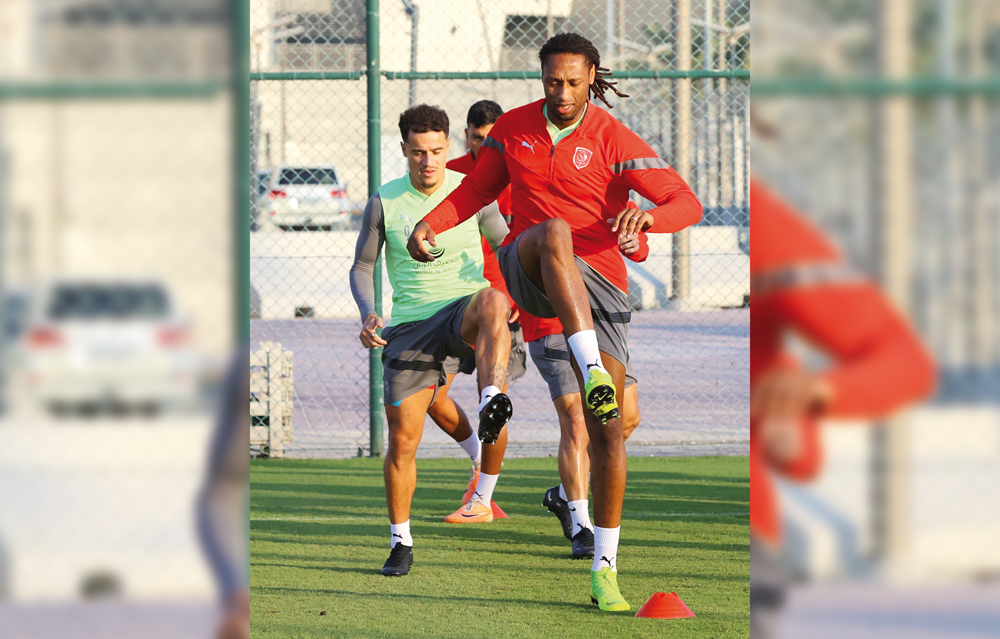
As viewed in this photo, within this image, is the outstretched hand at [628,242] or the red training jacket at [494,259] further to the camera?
the red training jacket at [494,259]

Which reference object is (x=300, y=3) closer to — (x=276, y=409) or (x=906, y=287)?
(x=276, y=409)

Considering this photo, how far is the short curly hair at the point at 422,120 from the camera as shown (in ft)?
14.3

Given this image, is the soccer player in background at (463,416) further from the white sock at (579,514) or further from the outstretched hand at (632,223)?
the outstretched hand at (632,223)

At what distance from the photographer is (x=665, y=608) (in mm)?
3338

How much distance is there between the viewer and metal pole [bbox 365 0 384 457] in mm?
7090

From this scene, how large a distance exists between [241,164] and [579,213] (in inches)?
120

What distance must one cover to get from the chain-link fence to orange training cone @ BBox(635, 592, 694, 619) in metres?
3.21

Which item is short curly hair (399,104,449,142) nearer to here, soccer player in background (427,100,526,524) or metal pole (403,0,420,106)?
soccer player in background (427,100,526,524)

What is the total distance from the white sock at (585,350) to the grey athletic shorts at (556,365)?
3.44ft

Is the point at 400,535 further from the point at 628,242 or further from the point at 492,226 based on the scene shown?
the point at 628,242

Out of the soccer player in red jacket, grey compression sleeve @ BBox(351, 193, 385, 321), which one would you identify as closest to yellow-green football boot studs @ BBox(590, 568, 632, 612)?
the soccer player in red jacket

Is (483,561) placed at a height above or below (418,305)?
below

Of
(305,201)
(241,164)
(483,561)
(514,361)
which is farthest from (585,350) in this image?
(305,201)

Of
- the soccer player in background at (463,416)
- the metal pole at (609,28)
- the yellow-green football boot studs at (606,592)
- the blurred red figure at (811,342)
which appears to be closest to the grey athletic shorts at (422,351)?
the soccer player in background at (463,416)
